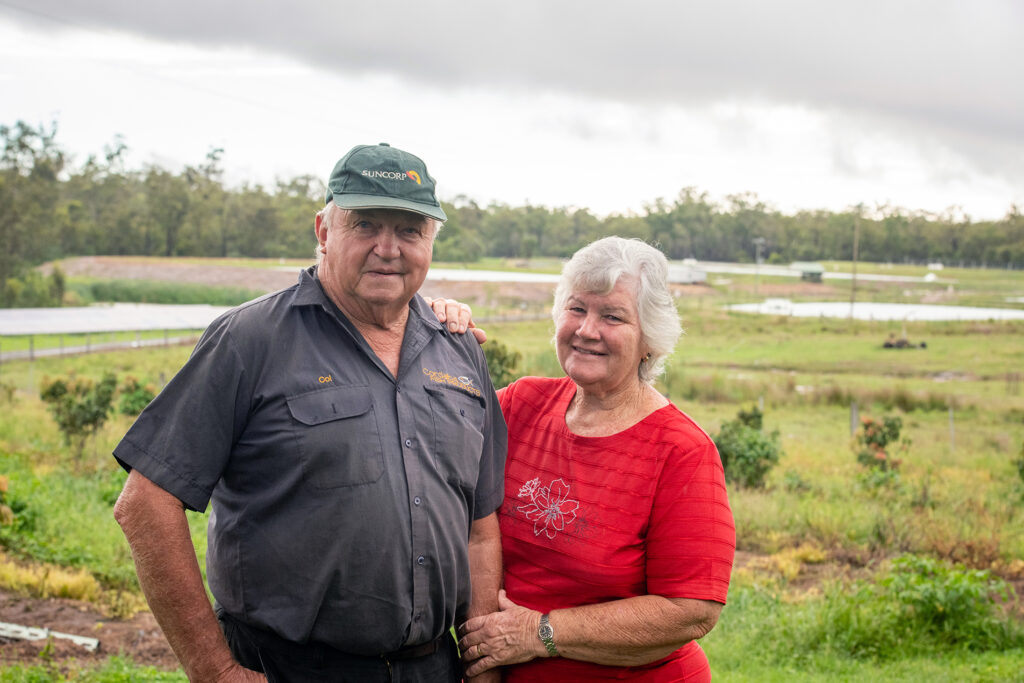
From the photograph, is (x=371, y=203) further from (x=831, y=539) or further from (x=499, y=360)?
(x=499, y=360)

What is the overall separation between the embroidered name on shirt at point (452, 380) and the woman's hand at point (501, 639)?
0.71 meters

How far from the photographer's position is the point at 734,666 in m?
6.18

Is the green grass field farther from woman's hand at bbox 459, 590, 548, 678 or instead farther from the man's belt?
the man's belt

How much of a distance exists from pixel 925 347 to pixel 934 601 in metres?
41.2

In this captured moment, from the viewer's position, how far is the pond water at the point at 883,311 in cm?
6136

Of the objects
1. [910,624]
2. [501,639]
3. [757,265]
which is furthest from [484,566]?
[757,265]

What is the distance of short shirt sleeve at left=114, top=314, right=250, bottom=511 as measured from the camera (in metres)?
2.29

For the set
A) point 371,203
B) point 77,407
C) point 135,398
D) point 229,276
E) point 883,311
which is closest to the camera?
point 371,203

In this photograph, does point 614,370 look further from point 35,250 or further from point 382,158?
point 35,250

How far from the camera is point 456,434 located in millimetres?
2676

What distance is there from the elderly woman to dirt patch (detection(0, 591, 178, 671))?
11.6 feet

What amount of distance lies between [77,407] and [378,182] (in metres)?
12.3

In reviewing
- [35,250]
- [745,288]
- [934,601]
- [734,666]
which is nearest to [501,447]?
[734,666]

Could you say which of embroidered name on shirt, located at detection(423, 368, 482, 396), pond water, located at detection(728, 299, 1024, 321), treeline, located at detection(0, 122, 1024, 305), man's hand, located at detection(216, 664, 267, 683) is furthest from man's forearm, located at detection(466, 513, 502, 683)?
pond water, located at detection(728, 299, 1024, 321)
